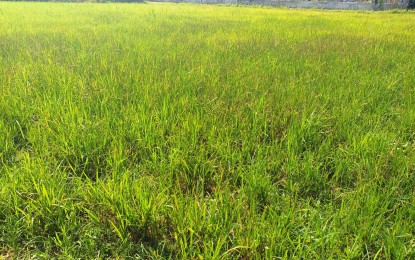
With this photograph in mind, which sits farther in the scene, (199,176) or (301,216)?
(199,176)

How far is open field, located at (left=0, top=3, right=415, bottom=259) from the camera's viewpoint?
3.56 feet

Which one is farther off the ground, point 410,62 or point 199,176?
point 410,62

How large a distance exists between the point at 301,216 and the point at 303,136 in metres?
0.73

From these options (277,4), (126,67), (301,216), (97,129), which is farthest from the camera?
(277,4)

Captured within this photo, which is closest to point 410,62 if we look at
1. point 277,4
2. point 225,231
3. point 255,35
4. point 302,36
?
point 302,36

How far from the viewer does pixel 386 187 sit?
4.47 feet

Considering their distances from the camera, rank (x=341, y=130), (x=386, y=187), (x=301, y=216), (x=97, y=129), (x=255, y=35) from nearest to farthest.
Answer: (x=301, y=216), (x=386, y=187), (x=97, y=129), (x=341, y=130), (x=255, y=35)

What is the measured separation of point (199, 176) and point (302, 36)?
16.7ft

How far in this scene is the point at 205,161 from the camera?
1.58m

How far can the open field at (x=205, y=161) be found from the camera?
1084mm

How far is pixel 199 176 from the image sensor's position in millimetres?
1451

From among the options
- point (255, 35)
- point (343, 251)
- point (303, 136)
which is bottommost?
point (343, 251)

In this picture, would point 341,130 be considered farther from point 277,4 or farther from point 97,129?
point 277,4

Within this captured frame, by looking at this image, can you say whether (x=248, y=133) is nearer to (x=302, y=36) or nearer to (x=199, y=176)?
(x=199, y=176)
